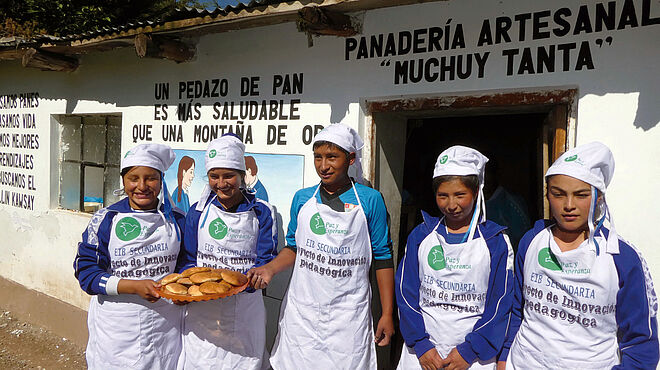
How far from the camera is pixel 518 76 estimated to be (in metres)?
2.88

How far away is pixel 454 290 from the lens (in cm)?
243

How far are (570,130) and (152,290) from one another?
2446 millimetres

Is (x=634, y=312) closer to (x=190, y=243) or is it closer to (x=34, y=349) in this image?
(x=190, y=243)

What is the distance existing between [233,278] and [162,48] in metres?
2.41

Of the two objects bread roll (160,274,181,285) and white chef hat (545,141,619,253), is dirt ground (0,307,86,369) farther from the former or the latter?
white chef hat (545,141,619,253)

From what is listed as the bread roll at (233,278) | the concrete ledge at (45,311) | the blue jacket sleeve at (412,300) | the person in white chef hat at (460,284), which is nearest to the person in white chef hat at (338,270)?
the bread roll at (233,278)

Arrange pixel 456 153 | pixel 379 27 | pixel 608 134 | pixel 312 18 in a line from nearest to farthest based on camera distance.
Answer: pixel 456 153
pixel 608 134
pixel 312 18
pixel 379 27

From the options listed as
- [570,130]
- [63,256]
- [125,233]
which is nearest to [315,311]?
[125,233]

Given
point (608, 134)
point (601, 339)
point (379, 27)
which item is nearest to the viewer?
point (601, 339)

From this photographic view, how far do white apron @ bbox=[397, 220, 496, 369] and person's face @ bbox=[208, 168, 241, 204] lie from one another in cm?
A: 129

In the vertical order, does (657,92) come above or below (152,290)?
→ above

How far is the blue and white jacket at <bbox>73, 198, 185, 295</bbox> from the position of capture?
2811mm

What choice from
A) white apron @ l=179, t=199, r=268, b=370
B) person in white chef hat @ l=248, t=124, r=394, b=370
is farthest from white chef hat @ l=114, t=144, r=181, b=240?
person in white chef hat @ l=248, t=124, r=394, b=370

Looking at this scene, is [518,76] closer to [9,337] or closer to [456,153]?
[456,153]
